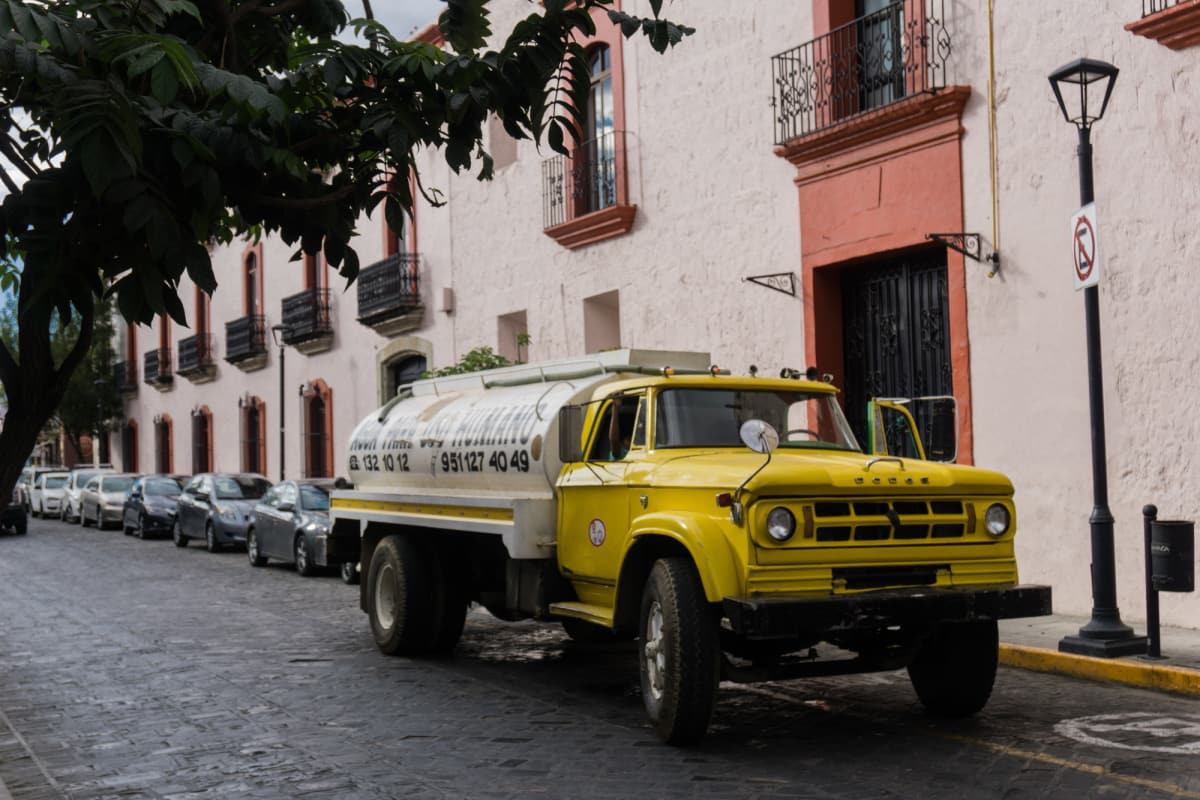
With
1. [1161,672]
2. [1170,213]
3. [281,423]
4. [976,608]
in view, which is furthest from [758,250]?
[281,423]

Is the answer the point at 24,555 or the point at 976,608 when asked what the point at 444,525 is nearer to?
the point at 976,608

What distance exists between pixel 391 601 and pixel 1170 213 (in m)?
7.47

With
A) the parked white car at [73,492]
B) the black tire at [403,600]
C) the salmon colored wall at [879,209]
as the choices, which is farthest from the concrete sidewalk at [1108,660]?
the parked white car at [73,492]

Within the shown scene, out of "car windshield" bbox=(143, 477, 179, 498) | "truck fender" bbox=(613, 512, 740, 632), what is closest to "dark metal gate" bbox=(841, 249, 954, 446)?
"truck fender" bbox=(613, 512, 740, 632)

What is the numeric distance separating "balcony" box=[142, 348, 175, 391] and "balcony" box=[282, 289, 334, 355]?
13.2m

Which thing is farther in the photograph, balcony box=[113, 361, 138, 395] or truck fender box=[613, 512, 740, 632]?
balcony box=[113, 361, 138, 395]

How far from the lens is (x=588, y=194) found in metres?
20.2

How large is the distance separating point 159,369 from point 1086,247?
3699 cm

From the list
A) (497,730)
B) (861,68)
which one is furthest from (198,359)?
(497,730)

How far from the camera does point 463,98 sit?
5.62 meters

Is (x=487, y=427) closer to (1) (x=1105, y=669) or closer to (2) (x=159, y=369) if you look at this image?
(1) (x=1105, y=669)

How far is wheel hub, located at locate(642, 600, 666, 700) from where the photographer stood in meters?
7.48

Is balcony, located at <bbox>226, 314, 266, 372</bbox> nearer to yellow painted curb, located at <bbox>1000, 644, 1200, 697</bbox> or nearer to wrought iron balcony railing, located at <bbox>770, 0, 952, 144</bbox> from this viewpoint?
wrought iron balcony railing, located at <bbox>770, 0, 952, 144</bbox>

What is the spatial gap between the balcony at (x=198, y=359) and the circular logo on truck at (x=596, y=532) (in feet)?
101
